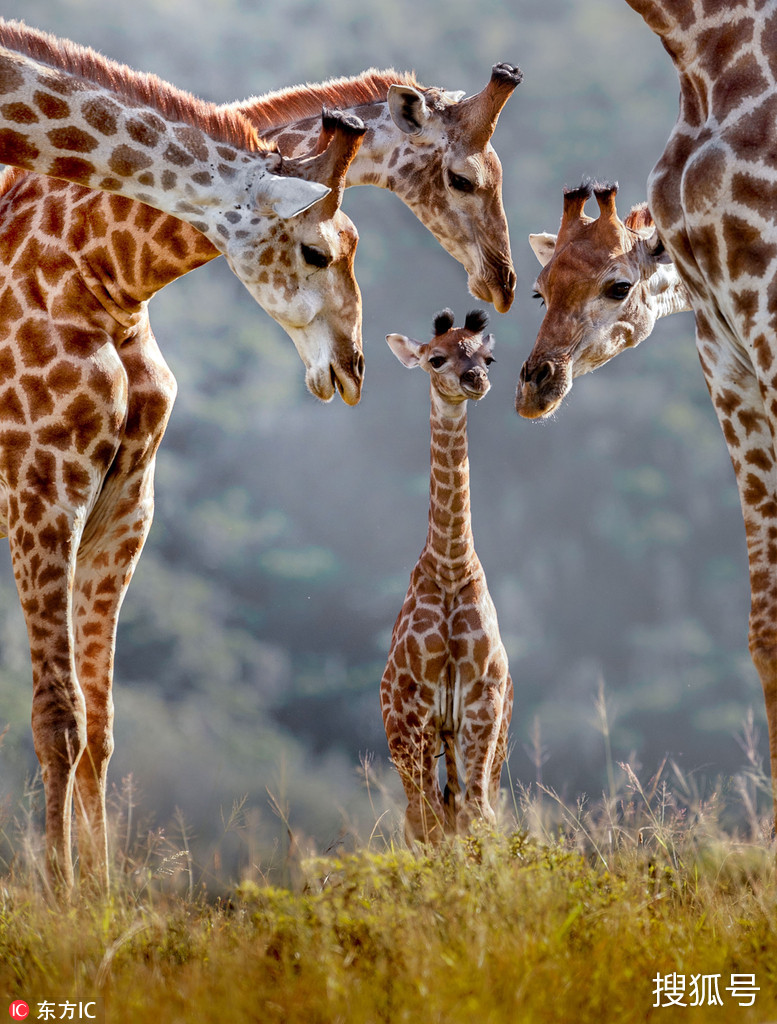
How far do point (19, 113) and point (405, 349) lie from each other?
3756 millimetres

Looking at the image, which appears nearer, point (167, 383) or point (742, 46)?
point (742, 46)

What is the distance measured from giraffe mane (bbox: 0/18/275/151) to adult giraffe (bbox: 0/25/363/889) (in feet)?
0.04

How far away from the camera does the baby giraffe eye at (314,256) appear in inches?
221

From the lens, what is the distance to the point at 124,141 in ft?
17.7

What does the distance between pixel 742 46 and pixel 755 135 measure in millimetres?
532

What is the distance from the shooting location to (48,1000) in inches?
132

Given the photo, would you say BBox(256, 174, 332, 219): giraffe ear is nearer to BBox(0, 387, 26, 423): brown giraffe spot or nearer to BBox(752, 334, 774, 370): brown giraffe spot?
BBox(0, 387, 26, 423): brown giraffe spot

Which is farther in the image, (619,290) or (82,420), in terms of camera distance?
(619,290)

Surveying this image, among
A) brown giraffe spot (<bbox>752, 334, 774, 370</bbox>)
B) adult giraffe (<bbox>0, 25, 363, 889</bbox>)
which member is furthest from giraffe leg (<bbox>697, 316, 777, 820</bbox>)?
adult giraffe (<bbox>0, 25, 363, 889</bbox>)

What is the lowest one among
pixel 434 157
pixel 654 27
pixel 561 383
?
pixel 561 383

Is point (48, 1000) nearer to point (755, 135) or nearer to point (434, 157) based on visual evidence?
point (755, 135)

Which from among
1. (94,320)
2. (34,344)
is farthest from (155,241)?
(34,344)

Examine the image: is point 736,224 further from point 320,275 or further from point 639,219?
point 639,219

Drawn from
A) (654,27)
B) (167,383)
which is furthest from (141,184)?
(654,27)
